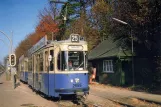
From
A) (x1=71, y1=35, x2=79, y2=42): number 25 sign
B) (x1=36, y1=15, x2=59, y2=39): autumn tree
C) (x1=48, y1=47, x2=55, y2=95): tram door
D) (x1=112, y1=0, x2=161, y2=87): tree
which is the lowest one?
(x1=48, y1=47, x2=55, y2=95): tram door

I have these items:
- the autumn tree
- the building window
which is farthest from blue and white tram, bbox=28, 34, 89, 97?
the autumn tree

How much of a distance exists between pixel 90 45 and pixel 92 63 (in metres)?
7.91

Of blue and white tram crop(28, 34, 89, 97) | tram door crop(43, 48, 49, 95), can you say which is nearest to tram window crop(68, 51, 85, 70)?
blue and white tram crop(28, 34, 89, 97)

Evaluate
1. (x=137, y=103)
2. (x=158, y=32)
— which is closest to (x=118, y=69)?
(x=158, y=32)

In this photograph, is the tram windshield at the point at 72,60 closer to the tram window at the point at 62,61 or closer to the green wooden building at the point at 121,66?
the tram window at the point at 62,61

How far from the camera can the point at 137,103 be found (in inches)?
696

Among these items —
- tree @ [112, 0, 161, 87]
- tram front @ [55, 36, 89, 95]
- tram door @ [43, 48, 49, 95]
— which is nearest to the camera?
tram front @ [55, 36, 89, 95]

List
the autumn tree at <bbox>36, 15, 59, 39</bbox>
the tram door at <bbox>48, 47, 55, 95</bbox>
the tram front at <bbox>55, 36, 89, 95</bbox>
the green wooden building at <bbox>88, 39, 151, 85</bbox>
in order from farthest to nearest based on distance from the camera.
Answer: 1. the autumn tree at <bbox>36, 15, 59, 39</bbox>
2. the green wooden building at <bbox>88, 39, 151, 85</bbox>
3. the tram door at <bbox>48, 47, 55, 95</bbox>
4. the tram front at <bbox>55, 36, 89, 95</bbox>

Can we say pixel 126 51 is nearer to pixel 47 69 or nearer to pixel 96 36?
pixel 47 69

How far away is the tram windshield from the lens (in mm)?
17328

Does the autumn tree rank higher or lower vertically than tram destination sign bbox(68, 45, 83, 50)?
higher

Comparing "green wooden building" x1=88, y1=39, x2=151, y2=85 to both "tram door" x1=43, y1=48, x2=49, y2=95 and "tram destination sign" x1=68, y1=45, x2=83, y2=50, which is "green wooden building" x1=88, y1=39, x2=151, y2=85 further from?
"tram destination sign" x1=68, y1=45, x2=83, y2=50

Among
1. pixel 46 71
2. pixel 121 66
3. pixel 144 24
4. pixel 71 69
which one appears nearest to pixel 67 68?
pixel 71 69

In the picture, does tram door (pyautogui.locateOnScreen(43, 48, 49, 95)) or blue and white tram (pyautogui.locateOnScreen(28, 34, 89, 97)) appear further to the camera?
tram door (pyautogui.locateOnScreen(43, 48, 49, 95))
